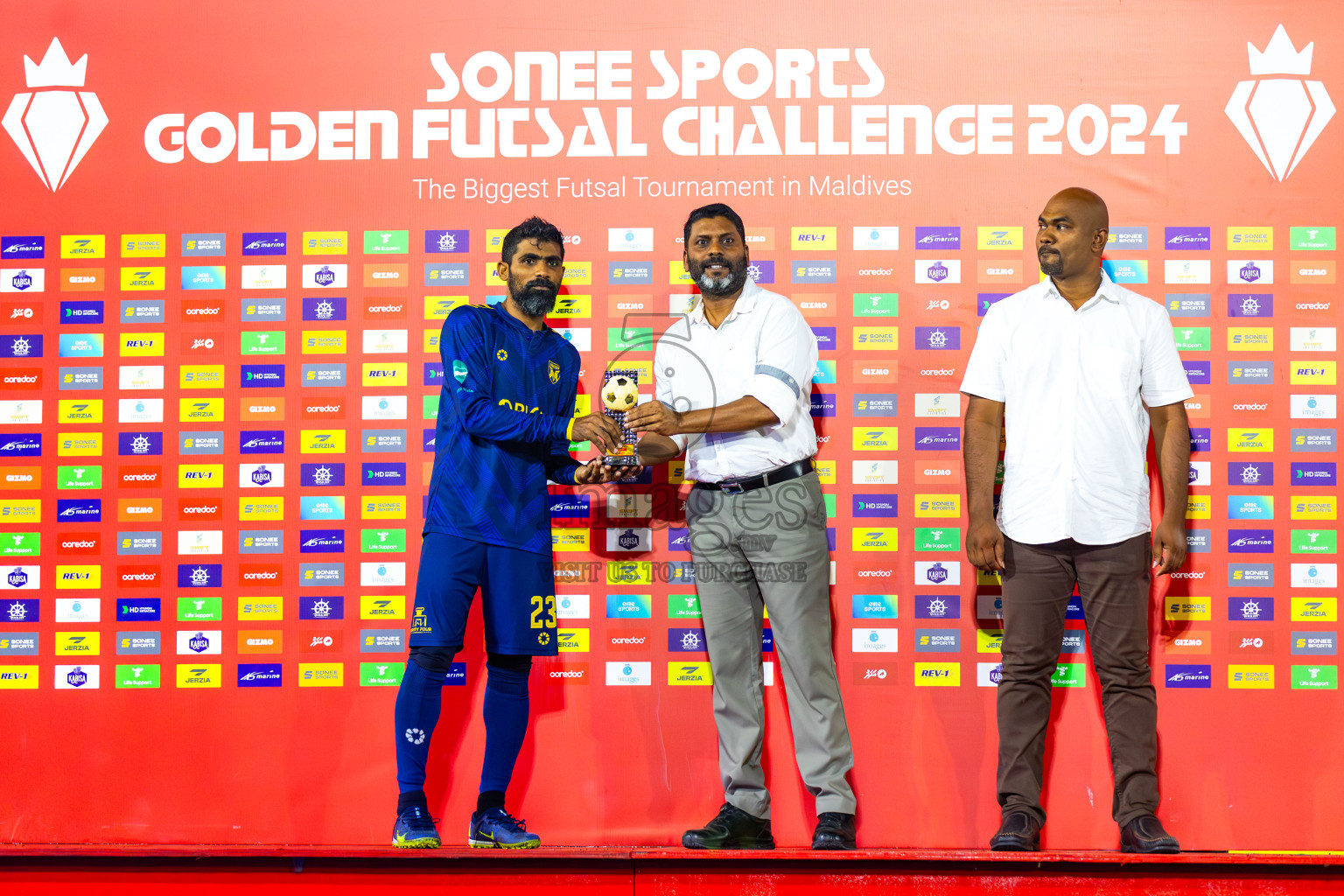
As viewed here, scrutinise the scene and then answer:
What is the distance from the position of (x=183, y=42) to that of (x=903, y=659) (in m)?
3.35

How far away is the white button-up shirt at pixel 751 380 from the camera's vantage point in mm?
2779

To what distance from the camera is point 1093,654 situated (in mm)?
2826

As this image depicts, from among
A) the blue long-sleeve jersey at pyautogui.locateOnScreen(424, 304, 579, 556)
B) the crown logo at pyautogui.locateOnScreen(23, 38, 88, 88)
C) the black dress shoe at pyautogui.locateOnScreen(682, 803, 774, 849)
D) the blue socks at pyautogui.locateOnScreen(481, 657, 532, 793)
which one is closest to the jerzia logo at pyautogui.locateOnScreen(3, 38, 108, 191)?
the crown logo at pyautogui.locateOnScreen(23, 38, 88, 88)

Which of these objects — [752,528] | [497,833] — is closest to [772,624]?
[752,528]

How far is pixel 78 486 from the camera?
10.6 ft

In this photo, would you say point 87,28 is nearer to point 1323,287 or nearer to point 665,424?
point 665,424

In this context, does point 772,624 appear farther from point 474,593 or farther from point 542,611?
point 474,593

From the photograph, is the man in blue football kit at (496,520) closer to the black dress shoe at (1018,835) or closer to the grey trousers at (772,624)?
the grey trousers at (772,624)

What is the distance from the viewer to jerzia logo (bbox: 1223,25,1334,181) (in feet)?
10.3

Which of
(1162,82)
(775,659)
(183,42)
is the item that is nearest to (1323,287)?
(1162,82)

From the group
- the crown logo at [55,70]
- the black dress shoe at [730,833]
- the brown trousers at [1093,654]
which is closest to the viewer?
the brown trousers at [1093,654]

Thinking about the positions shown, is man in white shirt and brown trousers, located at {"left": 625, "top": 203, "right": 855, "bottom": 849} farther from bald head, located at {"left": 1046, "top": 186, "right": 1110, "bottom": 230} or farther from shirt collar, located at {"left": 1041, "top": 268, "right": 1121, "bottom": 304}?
bald head, located at {"left": 1046, "top": 186, "right": 1110, "bottom": 230}

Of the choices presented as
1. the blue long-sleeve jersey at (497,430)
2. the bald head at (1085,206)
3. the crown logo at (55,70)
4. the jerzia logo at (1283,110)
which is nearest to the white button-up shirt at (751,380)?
the blue long-sleeve jersey at (497,430)

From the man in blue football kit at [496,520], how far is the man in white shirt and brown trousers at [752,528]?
347mm
